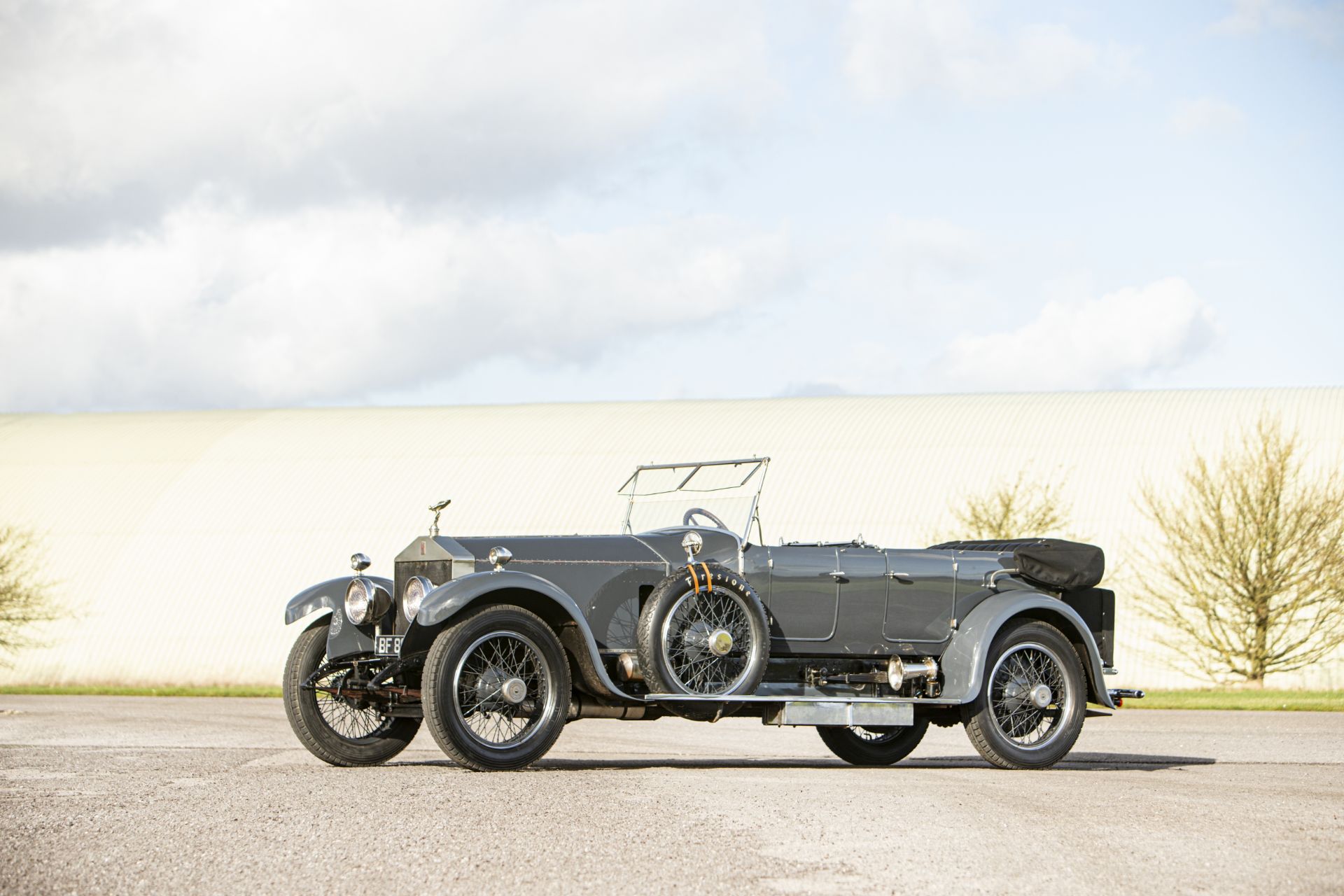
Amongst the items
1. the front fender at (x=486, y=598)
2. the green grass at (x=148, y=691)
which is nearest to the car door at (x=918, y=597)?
the front fender at (x=486, y=598)

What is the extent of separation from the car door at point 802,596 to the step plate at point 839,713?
573 mm

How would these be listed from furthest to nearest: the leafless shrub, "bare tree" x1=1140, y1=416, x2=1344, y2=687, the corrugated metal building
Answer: the leafless shrub → the corrugated metal building → "bare tree" x1=1140, y1=416, x2=1344, y2=687

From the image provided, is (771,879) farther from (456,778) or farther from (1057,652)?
(1057,652)

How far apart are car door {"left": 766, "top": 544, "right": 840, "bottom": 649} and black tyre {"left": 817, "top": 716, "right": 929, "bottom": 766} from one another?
1.41 metres

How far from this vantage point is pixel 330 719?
1077 centimetres

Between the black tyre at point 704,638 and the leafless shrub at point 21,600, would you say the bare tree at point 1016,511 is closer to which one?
the leafless shrub at point 21,600

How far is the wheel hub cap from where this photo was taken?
9273mm

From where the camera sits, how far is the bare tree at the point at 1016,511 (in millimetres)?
30188

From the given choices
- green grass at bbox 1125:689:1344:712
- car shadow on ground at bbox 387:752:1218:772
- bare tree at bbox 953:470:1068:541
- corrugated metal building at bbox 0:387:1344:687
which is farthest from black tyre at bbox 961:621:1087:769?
corrugated metal building at bbox 0:387:1344:687

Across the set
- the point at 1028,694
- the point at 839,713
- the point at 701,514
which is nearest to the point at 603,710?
the point at 839,713

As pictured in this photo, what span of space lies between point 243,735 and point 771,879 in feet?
35.0

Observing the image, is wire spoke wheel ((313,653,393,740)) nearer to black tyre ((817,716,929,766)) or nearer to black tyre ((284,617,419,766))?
black tyre ((284,617,419,766))

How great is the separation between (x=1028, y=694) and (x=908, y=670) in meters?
0.97

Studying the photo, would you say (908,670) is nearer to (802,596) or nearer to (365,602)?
(802,596)
